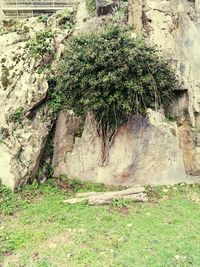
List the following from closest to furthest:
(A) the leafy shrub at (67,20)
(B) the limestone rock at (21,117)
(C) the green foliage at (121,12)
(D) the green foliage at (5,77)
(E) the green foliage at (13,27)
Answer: (B) the limestone rock at (21,117), (D) the green foliage at (5,77), (C) the green foliage at (121,12), (E) the green foliage at (13,27), (A) the leafy shrub at (67,20)

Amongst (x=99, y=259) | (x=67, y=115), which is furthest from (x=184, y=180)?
(x=99, y=259)

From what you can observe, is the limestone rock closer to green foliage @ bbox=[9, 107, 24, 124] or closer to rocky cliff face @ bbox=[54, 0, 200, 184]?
green foliage @ bbox=[9, 107, 24, 124]

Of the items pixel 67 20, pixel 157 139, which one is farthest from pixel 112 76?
pixel 67 20

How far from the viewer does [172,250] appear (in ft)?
18.2

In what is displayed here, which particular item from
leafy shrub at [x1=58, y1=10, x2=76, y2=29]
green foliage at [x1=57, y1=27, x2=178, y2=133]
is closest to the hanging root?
green foliage at [x1=57, y1=27, x2=178, y2=133]

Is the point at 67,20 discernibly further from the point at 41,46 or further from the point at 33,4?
the point at 33,4

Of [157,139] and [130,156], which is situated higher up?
[157,139]

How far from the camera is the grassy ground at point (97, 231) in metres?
5.38

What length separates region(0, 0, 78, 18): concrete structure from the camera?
46.6 ft

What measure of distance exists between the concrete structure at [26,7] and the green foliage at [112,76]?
6704mm

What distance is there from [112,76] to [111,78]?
5 centimetres

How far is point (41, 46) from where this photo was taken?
8898mm

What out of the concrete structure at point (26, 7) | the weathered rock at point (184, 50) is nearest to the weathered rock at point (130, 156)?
the weathered rock at point (184, 50)

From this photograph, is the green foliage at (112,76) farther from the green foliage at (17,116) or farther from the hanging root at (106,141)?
the green foliage at (17,116)
